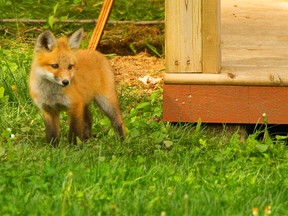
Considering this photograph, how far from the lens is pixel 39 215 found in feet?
16.9

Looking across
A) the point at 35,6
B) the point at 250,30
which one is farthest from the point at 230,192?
the point at 35,6

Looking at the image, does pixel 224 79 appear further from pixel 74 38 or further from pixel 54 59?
pixel 54 59

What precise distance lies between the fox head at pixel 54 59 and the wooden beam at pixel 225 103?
0.84 metres

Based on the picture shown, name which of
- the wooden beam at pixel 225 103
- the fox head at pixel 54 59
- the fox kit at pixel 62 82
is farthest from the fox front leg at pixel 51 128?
the wooden beam at pixel 225 103

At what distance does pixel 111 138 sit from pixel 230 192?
6.33 ft

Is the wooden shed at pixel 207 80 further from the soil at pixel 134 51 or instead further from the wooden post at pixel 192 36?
the soil at pixel 134 51

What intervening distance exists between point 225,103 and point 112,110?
35.8 inches

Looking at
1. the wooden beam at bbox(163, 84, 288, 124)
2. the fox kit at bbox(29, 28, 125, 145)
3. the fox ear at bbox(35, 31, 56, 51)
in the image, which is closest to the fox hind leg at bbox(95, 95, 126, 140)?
the fox kit at bbox(29, 28, 125, 145)

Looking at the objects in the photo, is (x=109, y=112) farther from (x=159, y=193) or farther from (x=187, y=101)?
(x=159, y=193)

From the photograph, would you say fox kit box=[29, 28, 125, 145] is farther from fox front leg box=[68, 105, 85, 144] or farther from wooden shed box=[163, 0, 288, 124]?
wooden shed box=[163, 0, 288, 124]

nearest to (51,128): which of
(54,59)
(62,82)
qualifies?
(62,82)

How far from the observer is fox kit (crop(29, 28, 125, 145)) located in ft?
23.4

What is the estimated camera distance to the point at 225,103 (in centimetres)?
754

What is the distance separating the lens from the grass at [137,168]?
5320mm
